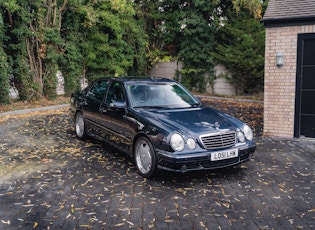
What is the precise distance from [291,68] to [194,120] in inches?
154

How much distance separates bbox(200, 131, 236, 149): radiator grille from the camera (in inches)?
197

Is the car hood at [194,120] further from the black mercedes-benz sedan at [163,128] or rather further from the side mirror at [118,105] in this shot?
the side mirror at [118,105]

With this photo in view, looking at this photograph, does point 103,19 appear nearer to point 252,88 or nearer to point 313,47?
point 252,88

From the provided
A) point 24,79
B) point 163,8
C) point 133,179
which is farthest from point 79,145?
point 163,8

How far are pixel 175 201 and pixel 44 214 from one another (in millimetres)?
1628

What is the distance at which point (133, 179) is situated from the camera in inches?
209

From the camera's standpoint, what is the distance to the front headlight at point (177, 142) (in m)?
4.86

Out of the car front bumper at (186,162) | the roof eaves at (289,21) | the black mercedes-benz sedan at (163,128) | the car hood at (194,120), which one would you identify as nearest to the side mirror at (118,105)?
the black mercedes-benz sedan at (163,128)

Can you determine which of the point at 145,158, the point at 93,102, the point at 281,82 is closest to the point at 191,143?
the point at 145,158

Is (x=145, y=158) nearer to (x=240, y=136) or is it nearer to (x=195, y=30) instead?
(x=240, y=136)

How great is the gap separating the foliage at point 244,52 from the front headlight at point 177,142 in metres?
13.6

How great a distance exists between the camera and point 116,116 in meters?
6.13

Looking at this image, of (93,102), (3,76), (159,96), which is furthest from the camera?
(3,76)

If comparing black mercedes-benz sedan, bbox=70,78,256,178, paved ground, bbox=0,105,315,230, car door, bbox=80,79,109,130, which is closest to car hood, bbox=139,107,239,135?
black mercedes-benz sedan, bbox=70,78,256,178
